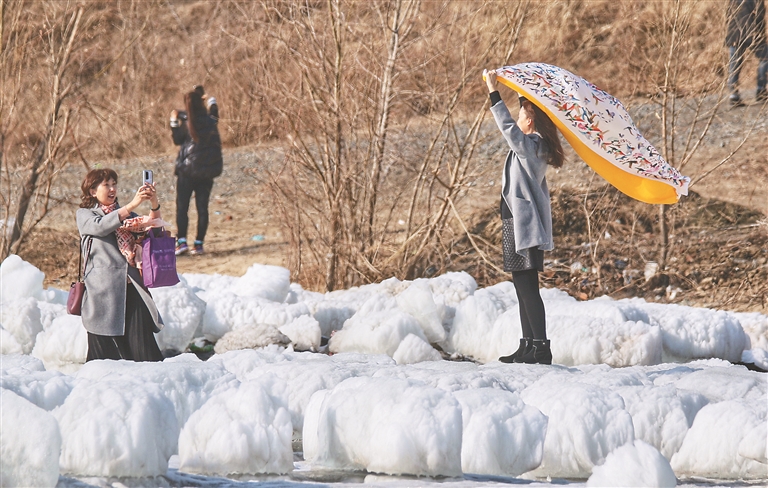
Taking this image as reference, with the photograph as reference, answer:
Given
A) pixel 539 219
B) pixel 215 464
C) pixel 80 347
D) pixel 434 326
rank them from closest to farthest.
Result: pixel 215 464 → pixel 539 219 → pixel 80 347 → pixel 434 326

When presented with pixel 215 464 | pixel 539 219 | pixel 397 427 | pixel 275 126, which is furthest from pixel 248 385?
pixel 275 126

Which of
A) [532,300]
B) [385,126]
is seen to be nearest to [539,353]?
[532,300]

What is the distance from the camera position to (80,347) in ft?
21.9

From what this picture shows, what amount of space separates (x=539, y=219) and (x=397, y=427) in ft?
5.72

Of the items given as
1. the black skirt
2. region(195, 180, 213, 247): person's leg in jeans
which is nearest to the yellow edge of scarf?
the black skirt

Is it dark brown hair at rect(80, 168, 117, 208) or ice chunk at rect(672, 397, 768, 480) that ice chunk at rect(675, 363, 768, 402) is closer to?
ice chunk at rect(672, 397, 768, 480)

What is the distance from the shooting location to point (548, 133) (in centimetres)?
546

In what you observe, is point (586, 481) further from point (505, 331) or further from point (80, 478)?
point (505, 331)

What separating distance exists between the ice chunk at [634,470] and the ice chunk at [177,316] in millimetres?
3951

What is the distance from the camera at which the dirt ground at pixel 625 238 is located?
9.45 meters

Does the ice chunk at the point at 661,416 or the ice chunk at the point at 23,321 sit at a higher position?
the ice chunk at the point at 23,321

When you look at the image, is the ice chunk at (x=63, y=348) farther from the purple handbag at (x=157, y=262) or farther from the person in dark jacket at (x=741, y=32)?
the person in dark jacket at (x=741, y=32)

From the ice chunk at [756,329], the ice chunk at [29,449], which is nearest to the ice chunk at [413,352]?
the ice chunk at [756,329]

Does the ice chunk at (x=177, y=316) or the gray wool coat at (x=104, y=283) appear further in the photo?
the ice chunk at (x=177, y=316)
